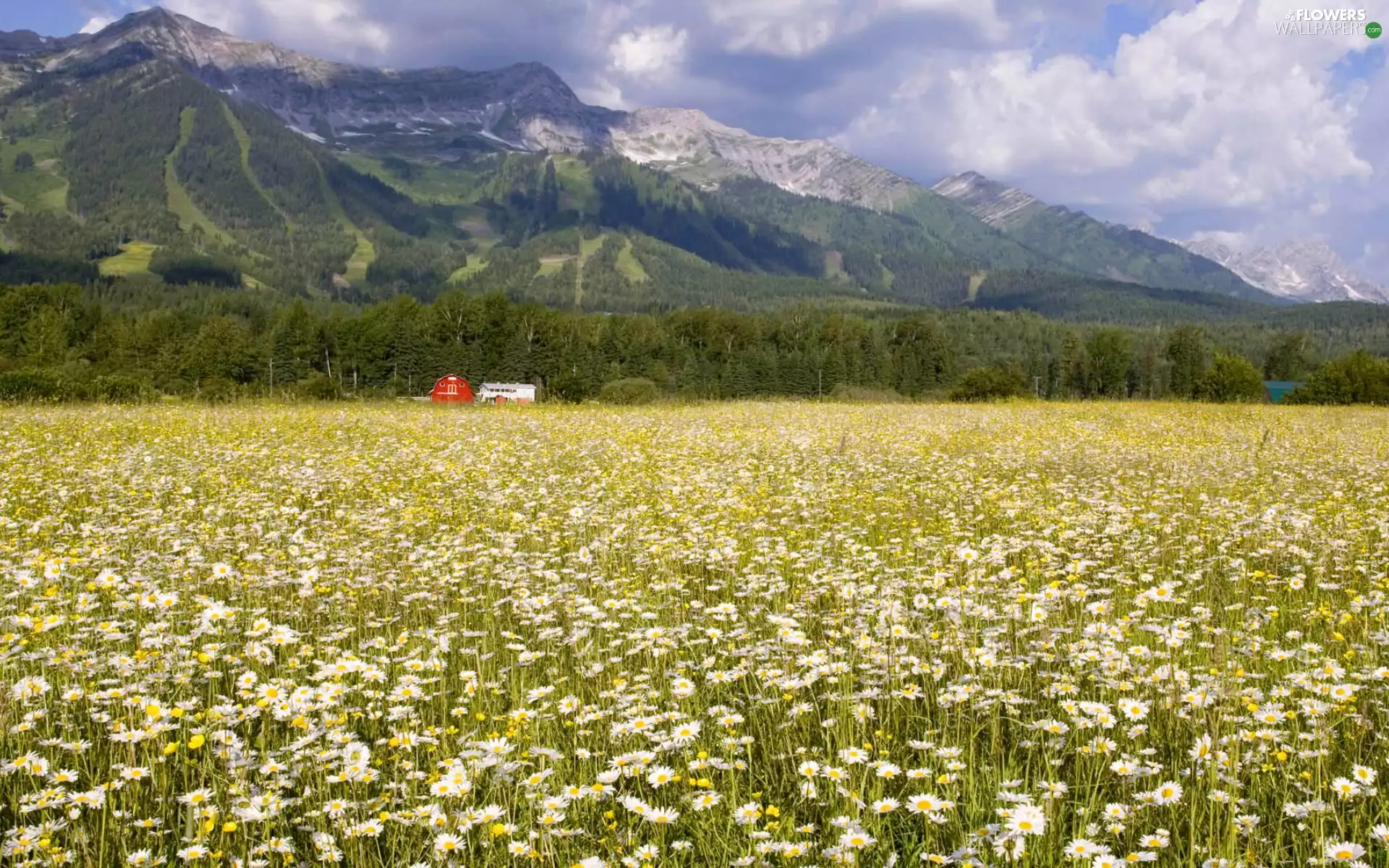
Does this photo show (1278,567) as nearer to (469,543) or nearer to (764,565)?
(764,565)

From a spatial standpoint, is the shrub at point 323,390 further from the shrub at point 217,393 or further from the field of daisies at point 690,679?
the field of daisies at point 690,679

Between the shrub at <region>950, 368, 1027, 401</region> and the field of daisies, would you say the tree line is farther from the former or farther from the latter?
the field of daisies

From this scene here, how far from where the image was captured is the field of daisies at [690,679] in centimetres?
356

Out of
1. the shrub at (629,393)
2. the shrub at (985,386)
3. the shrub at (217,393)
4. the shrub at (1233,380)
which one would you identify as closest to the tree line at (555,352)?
the shrub at (1233,380)

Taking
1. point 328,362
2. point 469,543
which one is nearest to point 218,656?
point 469,543

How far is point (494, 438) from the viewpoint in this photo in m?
19.0

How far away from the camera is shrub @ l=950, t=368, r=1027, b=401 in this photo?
62.2 meters

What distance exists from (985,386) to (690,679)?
64696mm

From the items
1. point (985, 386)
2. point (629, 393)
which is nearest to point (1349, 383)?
point (985, 386)

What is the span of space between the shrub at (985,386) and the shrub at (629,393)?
968 inches

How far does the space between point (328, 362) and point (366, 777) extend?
128m

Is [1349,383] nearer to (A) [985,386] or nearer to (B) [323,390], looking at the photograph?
(A) [985,386]

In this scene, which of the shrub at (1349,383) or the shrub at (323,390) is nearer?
the shrub at (323,390)

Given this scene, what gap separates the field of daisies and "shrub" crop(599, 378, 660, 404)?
32371mm
